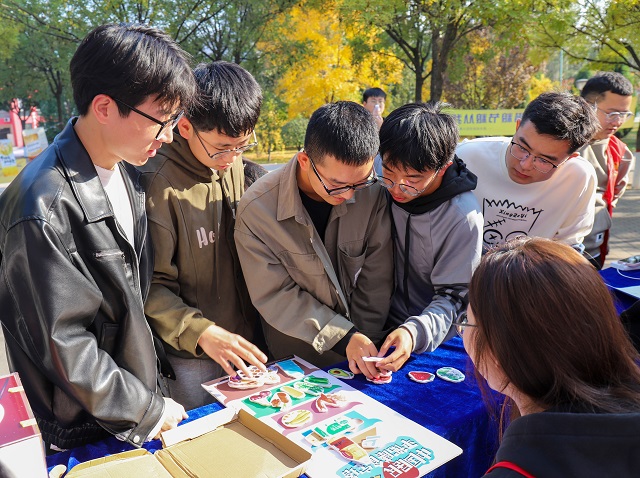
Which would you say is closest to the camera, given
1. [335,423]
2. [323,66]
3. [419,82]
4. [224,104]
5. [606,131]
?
[335,423]

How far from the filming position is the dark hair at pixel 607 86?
A: 10.7 feet

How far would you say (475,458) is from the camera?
156 cm

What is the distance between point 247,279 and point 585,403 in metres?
1.18

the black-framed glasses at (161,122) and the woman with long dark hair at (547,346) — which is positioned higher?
the black-framed glasses at (161,122)

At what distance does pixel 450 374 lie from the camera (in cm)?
Answer: 174

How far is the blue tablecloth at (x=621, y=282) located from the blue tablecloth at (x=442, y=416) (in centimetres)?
107

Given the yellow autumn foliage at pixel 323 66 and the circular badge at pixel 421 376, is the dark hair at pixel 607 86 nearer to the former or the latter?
the circular badge at pixel 421 376

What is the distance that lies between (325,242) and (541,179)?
110 centimetres

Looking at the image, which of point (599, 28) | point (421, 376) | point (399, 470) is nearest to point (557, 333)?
point (399, 470)

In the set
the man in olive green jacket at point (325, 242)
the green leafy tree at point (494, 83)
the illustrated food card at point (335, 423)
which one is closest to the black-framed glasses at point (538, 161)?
the man in olive green jacket at point (325, 242)

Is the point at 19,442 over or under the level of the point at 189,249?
under

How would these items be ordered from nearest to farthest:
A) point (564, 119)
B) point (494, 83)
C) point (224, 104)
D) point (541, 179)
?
point (224, 104) < point (564, 119) < point (541, 179) < point (494, 83)

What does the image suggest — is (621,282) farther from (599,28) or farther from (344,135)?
(599,28)

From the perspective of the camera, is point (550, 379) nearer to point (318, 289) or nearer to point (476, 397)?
point (476, 397)
